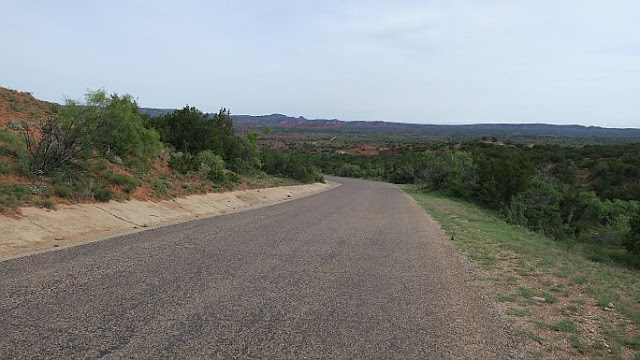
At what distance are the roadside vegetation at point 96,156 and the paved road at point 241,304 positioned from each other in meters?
4.78

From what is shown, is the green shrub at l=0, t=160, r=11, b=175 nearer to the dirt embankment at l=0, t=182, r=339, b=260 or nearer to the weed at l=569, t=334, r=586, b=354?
the dirt embankment at l=0, t=182, r=339, b=260

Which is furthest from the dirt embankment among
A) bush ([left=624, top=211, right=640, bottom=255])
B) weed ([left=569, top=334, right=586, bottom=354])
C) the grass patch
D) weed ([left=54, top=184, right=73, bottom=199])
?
bush ([left=624, top=211, right=640, bottom=255])

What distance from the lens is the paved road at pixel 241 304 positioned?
516cm

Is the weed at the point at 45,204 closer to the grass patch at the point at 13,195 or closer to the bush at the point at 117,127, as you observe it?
the grass patch at the point at 13,195

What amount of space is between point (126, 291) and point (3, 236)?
484 centimetres

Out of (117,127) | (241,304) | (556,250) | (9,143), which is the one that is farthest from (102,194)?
(556,250)

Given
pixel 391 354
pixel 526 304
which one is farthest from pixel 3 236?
pixel 526 304

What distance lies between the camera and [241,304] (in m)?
6.66

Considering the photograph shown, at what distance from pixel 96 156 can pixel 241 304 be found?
1415cm

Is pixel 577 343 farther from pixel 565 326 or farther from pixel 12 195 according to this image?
pixel 12 195

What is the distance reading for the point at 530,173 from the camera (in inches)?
1383

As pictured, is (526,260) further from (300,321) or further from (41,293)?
(41,293)

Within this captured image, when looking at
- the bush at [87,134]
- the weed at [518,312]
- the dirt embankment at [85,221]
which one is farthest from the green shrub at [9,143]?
the weed at [518,312]

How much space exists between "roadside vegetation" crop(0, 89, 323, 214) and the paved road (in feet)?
15.7
